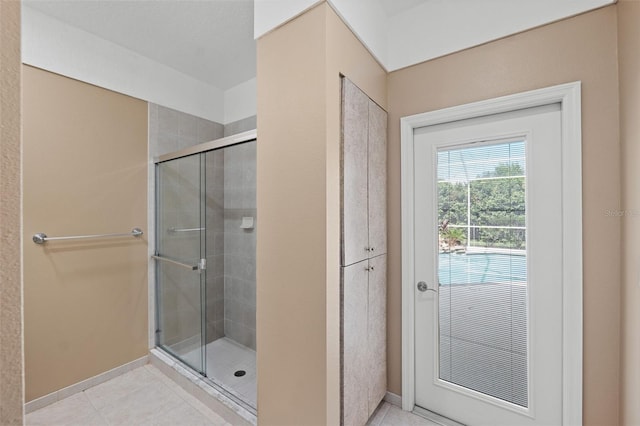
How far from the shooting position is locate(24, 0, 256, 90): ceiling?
5.93 ft

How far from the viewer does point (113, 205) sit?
7.25 feet

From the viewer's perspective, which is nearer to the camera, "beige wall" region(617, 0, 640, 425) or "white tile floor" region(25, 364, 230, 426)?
"beige wall" region(617, 0, 640, 425)

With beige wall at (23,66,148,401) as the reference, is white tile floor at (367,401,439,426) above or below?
below

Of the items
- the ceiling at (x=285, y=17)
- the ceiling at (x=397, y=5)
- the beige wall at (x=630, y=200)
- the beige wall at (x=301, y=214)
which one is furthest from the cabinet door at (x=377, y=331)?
the ceiling at (x=397, y=5)

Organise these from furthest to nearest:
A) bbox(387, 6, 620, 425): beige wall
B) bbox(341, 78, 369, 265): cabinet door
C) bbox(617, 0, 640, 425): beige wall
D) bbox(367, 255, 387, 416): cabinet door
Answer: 1. bbox(367, 255, 387, 416): cabinet door
2. bbox(341, 78, 369, 265): cabinet door
3. bbox(387, 6, 620, 425): beige wall
4. bbox(617, 0, 640, 425): beige wall

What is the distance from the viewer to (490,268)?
167 cm

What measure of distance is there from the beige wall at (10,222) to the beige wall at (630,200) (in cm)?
182

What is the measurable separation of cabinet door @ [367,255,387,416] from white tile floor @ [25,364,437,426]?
0.58 feet

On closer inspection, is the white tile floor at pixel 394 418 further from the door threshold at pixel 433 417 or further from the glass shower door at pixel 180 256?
the glass shower door at pixel 180 256

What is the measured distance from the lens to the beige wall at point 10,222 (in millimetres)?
366

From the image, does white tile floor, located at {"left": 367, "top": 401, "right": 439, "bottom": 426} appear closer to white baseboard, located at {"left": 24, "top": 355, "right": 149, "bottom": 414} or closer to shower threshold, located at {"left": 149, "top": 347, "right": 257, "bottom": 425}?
shower threshold, located at {"left": 149, "top": 347, "right": 257, "bottom": 425}

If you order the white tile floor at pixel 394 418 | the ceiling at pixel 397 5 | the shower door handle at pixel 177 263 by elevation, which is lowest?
the white tile floor at pixel 394 418

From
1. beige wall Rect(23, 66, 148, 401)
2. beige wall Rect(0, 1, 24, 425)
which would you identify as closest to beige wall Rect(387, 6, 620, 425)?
beige wall Rect(0, 1, 24, 425)

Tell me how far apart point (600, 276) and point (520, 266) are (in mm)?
318
